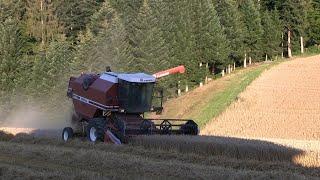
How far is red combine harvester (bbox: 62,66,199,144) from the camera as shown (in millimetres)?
18828

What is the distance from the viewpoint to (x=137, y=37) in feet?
165

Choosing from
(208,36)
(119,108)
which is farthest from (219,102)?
(119,108)

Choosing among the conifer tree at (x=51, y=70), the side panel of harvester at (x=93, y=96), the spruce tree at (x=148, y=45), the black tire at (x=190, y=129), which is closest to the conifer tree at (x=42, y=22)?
the conifer tree at (x=51, y=70)

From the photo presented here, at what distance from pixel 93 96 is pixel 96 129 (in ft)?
5.36

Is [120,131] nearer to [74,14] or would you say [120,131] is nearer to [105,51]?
[105,51]

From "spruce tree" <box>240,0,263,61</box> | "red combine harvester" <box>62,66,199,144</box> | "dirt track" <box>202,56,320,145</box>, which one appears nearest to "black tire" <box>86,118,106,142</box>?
"red combine harvester" <box>62,66,199,144</box>

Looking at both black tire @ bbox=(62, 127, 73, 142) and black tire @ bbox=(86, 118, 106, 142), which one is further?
black tire @ bbox=(62, 127, 73, 142)

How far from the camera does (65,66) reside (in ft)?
166

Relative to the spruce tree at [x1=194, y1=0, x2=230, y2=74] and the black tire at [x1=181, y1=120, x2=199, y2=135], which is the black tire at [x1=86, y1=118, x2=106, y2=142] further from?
the spruce tree at [x1=194, y1=0, x2=230, y2=74]

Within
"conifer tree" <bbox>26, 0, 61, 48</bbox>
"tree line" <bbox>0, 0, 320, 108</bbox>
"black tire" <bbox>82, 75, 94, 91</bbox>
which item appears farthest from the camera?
"conifer tree" <bbox>26, 0, 61, 48</bbox>

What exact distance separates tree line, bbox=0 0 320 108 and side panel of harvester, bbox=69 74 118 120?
23883 millimetres

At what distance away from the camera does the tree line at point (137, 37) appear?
4838 centimetres

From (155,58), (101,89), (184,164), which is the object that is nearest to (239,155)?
(184,164)

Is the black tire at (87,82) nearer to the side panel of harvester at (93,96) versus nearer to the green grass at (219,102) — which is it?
the side panel of harvester at (93,96)
